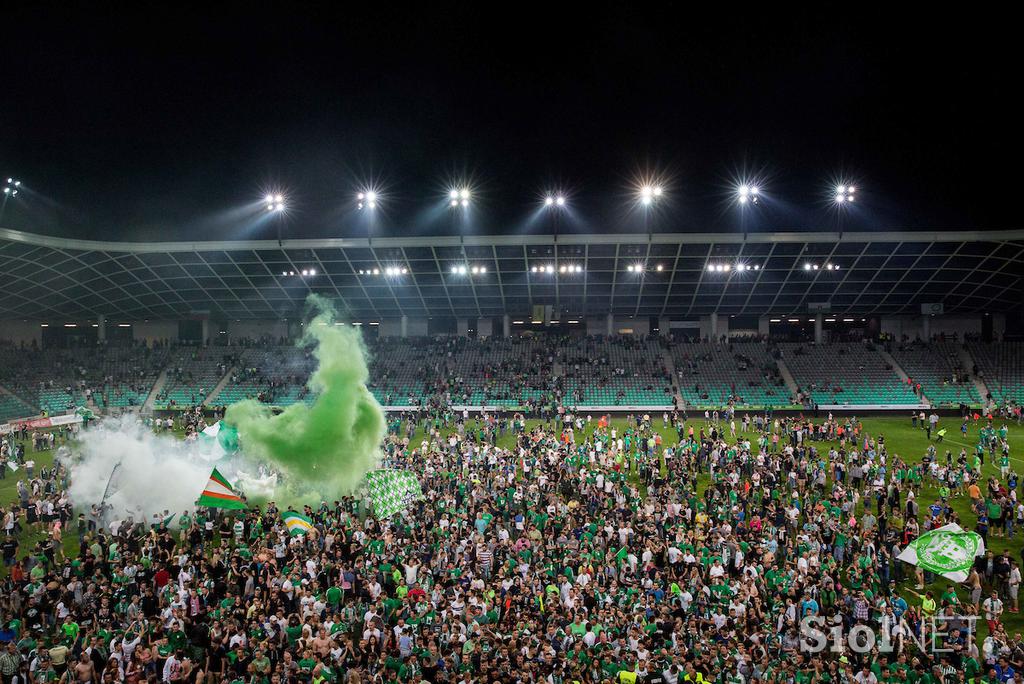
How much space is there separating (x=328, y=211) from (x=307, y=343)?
13417 mm

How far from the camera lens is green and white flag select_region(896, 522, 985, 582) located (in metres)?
13.1

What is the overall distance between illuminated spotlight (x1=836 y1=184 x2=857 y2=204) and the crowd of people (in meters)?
22.3

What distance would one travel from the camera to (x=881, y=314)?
5350cm

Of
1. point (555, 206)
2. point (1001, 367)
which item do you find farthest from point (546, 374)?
point (1001, 367)

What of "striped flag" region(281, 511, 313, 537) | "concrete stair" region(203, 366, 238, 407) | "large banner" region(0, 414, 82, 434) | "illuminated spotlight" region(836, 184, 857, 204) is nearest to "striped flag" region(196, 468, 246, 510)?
"striped flag" region(281, 511, 313, 537)

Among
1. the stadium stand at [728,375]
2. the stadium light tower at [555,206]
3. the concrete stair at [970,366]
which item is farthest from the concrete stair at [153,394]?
the concrete stair at [970,366]

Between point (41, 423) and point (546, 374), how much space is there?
30864 mm

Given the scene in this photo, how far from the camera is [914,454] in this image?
1162 inches

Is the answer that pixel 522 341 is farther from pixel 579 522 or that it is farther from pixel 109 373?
pixel 579 522

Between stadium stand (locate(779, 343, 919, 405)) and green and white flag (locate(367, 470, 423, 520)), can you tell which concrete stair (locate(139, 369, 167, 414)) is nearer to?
green and white flag (locate(367, 470, 423, 520))

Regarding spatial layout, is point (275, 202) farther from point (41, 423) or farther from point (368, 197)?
point (41, 423)

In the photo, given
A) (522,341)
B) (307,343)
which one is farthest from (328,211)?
(522,341)

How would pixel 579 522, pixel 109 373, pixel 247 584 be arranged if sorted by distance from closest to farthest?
1. pixel 247 584
2. pixel 579 522
3. pixel 109 373

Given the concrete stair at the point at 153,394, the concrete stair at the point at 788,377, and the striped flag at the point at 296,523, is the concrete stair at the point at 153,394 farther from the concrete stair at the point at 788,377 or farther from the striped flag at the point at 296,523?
A: the concrete stair at the point at 788,377
